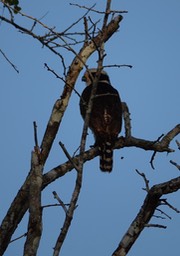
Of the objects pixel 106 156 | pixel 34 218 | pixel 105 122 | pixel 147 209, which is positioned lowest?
pixel 34 218

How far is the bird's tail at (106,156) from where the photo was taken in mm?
6582

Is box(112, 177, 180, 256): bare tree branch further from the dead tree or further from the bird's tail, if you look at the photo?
the bird's tail

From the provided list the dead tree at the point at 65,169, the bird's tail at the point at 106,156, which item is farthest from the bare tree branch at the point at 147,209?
the bird's tail at the point at 106,156

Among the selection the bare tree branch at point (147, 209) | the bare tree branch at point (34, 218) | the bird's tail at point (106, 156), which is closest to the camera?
the bare tree branch at point (34, 218)

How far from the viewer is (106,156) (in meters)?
6.62

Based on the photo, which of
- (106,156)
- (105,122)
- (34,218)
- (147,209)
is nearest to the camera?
(34,218)

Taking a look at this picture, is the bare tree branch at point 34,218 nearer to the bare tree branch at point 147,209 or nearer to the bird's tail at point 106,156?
the bare tree branch at point 147,209

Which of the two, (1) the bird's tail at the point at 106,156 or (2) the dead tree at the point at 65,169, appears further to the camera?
(1) the bird's tail at the point at 106,156

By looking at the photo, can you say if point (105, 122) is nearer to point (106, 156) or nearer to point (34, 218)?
point (106, 156)

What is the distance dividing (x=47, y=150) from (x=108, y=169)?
1.96 metres

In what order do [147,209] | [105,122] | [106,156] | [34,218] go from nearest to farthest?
[34,218], [147,209], [106,156], [105,122]

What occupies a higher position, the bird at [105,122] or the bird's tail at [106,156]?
the bird at [105,122]

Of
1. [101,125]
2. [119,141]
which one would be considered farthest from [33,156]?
[101,125]

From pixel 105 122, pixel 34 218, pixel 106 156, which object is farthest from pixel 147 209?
pixel 105 122
